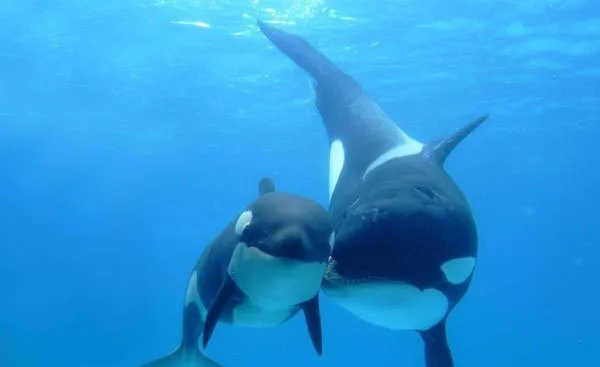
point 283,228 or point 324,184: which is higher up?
point 283,228

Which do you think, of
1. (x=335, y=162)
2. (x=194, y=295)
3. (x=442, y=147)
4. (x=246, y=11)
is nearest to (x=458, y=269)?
(x=442, y=147)

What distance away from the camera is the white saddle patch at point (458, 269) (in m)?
3.89

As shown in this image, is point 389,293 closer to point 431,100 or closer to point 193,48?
point 193,48

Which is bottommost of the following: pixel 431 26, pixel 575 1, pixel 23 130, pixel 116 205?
pixel 116 205

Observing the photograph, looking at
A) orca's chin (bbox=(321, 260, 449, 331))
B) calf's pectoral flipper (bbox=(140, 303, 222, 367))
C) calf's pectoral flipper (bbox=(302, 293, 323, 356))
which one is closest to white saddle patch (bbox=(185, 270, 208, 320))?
calf's pectoral flipper (bbox=(140, 303, 222, 367))

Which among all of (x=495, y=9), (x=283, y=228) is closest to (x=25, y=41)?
(x=495, y=9)

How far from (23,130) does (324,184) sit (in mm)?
18772

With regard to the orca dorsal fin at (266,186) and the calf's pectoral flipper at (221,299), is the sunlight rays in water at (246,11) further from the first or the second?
the calf's pectoral flipper at (221,299)

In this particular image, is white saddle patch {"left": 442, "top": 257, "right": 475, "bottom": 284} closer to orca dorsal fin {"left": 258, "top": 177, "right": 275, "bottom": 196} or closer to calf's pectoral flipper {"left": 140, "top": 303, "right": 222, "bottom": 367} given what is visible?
orca dorsal fin {"left": 258, "top": 177, "right": 275, "bottom": 196}

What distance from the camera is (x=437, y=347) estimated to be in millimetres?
4898

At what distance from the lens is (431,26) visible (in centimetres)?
2041

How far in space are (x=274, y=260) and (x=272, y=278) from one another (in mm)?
227

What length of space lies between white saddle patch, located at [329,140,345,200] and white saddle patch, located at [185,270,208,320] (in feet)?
5.03

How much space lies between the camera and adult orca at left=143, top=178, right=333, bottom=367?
3.83 metres
